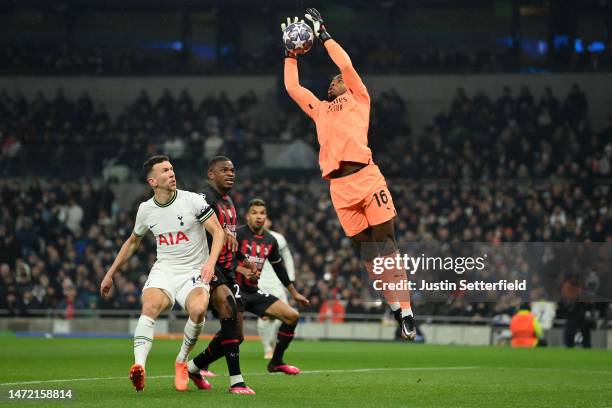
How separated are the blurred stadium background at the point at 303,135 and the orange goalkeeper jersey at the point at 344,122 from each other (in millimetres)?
14613

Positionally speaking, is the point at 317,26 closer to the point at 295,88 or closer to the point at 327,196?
the point at 295,88

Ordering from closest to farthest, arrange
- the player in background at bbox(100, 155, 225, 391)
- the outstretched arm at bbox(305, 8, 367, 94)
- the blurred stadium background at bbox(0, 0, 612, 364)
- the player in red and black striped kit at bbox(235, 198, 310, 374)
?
the player in background at bbox(100, 155, 225, 391) < the outstretched arm at bbox(305, 8, 367, 94) < the player in red and black striped kit at bbox(235, 198, 310, 374) < the blurred stadium background at bbox(0, 0, 612, 364)

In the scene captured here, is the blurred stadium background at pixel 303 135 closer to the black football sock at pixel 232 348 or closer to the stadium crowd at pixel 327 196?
the stadium crowd at pixel 327 196

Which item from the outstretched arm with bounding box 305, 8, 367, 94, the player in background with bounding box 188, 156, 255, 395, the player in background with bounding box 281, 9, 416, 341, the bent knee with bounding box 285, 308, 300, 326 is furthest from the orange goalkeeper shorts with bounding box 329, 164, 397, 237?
the bent knee with bounding box 285, 308, 300, 326

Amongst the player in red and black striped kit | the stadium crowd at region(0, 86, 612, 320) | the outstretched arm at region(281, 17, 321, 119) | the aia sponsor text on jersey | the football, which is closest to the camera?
the aia sponsor text on jersey

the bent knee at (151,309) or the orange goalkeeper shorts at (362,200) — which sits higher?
the orange goalkeeper shorts at (362,200)

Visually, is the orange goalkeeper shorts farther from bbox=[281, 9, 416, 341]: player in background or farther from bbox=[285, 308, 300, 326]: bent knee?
bbox=[285, 308, 300, 326]: bent knee

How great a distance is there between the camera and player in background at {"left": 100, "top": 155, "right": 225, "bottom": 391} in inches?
429

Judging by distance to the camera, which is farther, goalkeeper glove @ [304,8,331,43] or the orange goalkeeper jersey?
goalkeeper glove @ [304,8,331,43]

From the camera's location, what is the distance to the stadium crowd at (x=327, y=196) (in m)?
29.1

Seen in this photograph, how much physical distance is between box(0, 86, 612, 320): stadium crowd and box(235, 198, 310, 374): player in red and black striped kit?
12038mm

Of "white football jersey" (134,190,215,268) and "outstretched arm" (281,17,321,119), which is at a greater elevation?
"outstretched arm" (281,17,321,119)

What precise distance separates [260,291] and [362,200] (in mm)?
3956

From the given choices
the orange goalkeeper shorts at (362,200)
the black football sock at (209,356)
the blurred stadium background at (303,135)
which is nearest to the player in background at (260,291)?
the black football sock at (209,356)
